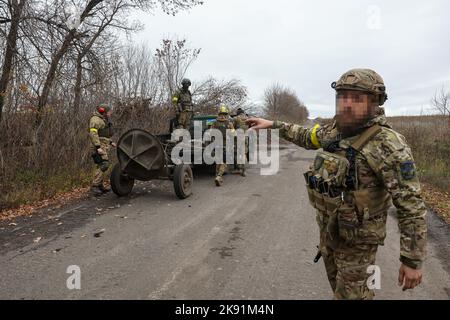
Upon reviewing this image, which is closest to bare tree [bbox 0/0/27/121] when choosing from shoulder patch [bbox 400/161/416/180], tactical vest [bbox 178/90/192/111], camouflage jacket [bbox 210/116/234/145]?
tactical vest [bbox 178/90/192/111]

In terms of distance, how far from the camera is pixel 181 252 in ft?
13.6

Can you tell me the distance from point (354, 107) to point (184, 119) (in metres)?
7.95

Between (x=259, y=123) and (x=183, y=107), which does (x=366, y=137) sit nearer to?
(x=259, y=123)

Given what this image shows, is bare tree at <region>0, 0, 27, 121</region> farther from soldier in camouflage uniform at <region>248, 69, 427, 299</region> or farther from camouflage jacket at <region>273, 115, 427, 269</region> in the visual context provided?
camouflage jacket at <region>273, 115, 427, 269</region>

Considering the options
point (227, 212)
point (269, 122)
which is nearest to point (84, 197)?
point (227, 212)

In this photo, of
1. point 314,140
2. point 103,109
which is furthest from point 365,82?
point 103,109

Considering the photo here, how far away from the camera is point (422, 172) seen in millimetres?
9953

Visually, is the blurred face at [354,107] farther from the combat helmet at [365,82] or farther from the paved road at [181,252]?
the paved road at [181,252]

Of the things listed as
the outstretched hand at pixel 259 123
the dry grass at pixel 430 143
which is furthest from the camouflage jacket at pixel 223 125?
the outstretched hand at pixel 259 123

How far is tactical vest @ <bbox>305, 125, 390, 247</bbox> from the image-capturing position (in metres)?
2.08

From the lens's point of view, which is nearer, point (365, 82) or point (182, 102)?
point (365, 82)

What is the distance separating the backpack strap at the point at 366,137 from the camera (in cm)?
206

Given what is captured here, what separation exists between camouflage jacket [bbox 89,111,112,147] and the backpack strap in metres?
5.80
